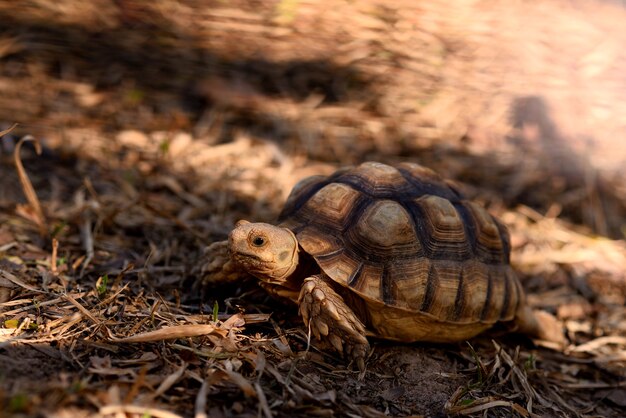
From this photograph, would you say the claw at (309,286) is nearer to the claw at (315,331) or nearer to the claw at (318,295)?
the claw at (318,295)

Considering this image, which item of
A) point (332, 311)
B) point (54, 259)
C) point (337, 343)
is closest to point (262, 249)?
point (332, 311)

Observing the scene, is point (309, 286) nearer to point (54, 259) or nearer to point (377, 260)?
point (377, 260)

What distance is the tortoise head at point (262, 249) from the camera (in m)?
2.78

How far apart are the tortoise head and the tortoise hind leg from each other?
62.9 inches

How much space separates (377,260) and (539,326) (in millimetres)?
1442

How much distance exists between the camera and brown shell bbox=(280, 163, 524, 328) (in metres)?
2.90

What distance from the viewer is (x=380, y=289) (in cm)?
287

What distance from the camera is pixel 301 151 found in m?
5.59

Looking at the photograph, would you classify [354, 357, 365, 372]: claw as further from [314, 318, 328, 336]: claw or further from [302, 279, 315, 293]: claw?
[302, 279, 315, 293]: claw

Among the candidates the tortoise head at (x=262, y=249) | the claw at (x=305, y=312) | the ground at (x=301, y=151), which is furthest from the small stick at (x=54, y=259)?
the claw at (x=305, y=312)

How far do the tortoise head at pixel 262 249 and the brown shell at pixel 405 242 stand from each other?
0.12 meters

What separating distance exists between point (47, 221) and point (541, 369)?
3301mm

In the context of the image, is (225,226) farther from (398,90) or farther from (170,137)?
(398,90)

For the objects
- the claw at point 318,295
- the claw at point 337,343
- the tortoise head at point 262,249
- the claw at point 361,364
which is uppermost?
the tortoise head at point 262,249
